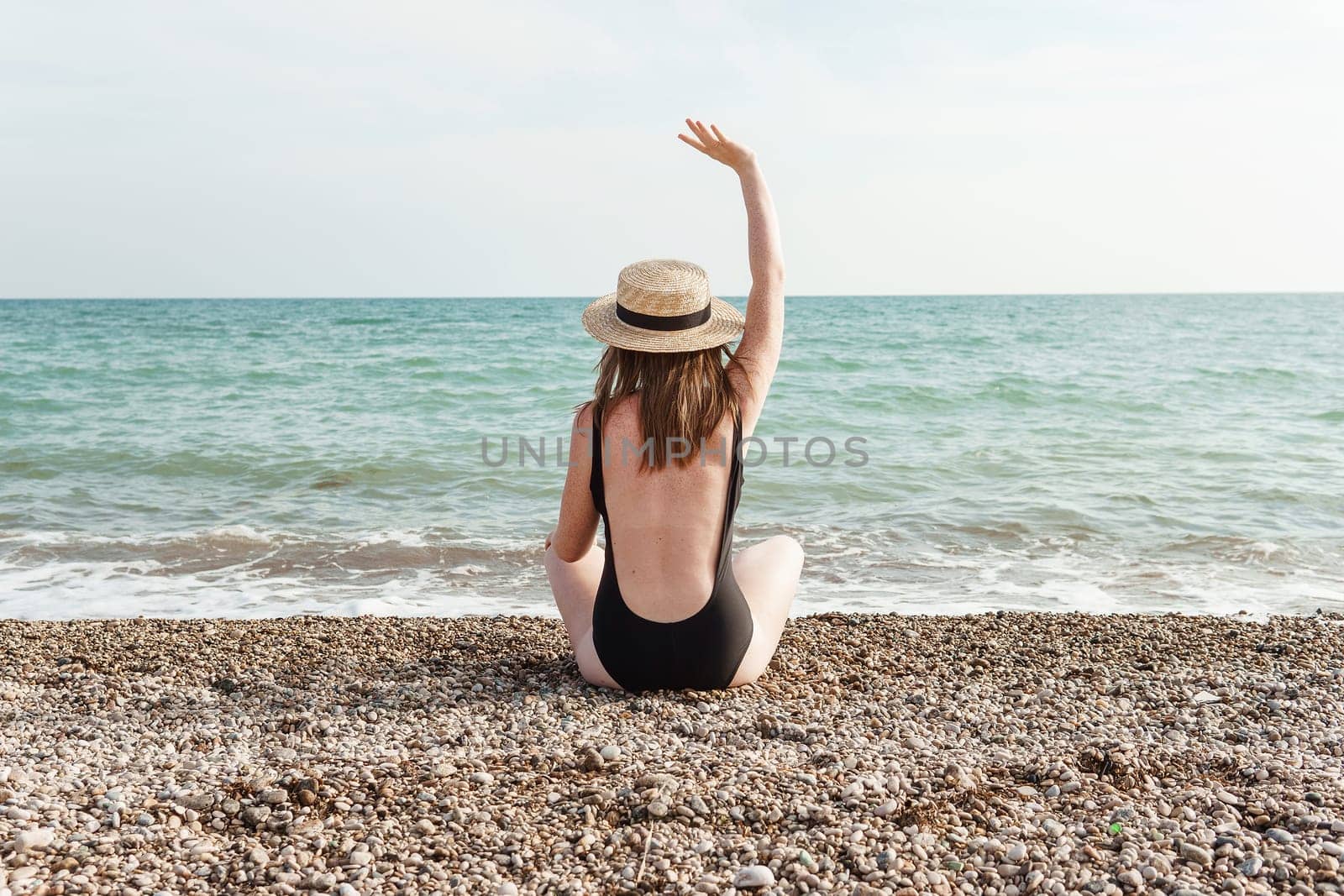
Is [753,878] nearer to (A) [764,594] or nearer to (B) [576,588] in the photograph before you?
(A) [764,594]

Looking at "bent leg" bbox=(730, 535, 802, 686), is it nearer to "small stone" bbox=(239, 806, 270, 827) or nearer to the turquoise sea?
"small stone" bbox=(239, 806, 270, 827)

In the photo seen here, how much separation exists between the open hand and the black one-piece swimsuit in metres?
1.05

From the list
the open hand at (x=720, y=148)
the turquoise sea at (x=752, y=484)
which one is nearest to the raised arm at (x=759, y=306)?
the open hand at (x=720, y=148)

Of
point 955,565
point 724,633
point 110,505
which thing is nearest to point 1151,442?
point 955,565

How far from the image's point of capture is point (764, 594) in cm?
380

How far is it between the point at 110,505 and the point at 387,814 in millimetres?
6825

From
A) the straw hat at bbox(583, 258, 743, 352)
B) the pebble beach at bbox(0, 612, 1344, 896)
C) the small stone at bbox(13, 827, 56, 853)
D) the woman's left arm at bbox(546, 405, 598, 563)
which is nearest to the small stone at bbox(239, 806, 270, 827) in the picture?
the pebble beach at bbox(0, 612, 1344, 896)

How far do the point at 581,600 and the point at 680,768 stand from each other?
984mm

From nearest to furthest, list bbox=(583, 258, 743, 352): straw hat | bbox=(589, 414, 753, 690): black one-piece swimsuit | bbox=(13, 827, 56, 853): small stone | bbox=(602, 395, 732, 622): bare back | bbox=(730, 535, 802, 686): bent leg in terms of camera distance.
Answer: bbox=(13, 827, 56, 853): small stone < bbox=(583, 258, 743, 352): straw hat < bbox=(602, 395, 732, 622): bare back < bbox=(589, 414, 753, 690): black one-piece swimsuit < bbox=(730, 535, 802, 686): bent leg

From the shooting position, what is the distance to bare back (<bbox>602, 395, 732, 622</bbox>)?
336 centimetres

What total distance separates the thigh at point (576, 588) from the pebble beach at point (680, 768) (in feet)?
0.86

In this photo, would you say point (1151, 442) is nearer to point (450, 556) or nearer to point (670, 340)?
point (450, 556)

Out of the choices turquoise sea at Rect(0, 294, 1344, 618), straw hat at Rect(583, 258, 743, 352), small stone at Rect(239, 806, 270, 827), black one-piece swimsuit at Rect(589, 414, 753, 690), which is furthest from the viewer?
turquoise sea at Rect(0, 294, 1344, 618)

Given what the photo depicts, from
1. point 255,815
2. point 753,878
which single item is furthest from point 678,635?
point 255,815
